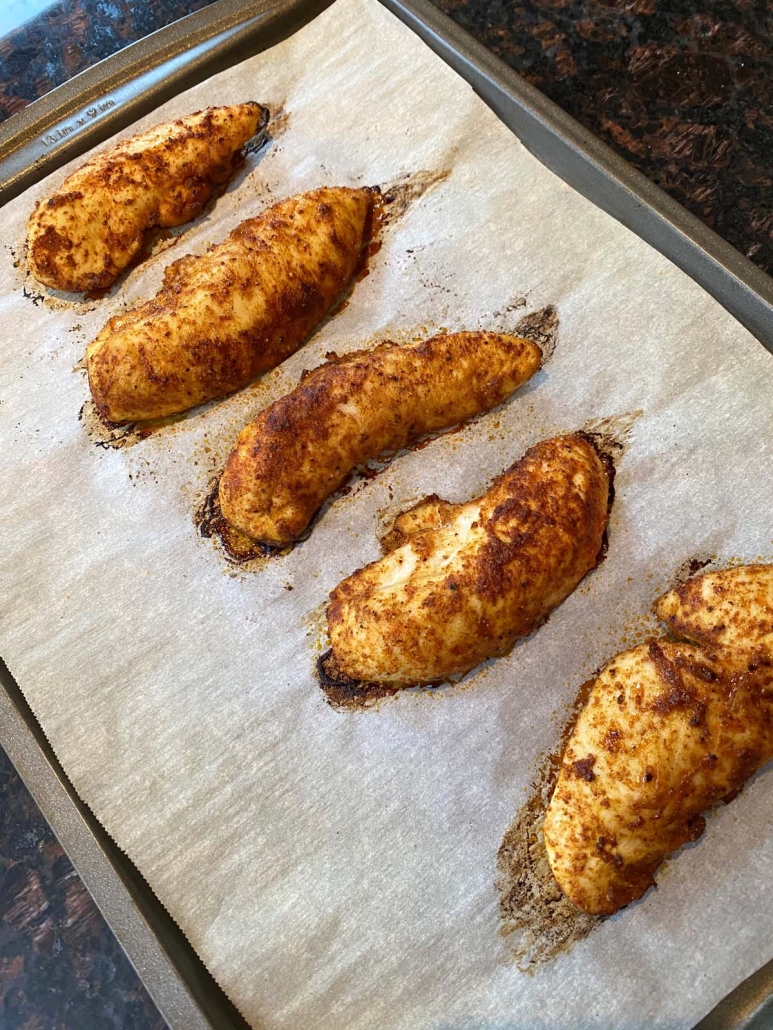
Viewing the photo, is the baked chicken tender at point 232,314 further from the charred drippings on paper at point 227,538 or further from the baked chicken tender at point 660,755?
the baked chicken tender at point 660,755

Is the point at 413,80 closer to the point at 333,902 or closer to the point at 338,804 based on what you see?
the point at 338,804

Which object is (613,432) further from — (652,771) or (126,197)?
(126,197)

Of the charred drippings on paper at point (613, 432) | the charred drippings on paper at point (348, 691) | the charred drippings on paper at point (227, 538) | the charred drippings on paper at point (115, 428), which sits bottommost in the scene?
the charred drippings on paper at point (348, 691)

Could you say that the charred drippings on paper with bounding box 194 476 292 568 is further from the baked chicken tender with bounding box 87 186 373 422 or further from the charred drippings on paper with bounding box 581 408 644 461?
the charred drippings on paper with bounding box 581 408 644 461

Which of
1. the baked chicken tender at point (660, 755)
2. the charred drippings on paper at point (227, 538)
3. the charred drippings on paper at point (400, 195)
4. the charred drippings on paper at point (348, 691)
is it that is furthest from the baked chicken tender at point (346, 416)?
the baked chicken tender at point (660, 755)

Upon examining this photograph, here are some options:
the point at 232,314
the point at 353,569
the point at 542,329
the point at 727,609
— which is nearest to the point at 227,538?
the point at 353,569

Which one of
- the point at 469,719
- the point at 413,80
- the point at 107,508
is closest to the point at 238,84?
the point at 413,80

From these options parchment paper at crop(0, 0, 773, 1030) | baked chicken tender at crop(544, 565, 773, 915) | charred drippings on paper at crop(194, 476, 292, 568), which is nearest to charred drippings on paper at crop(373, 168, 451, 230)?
parchment paper at crop(0, 0, 773, 1030)
